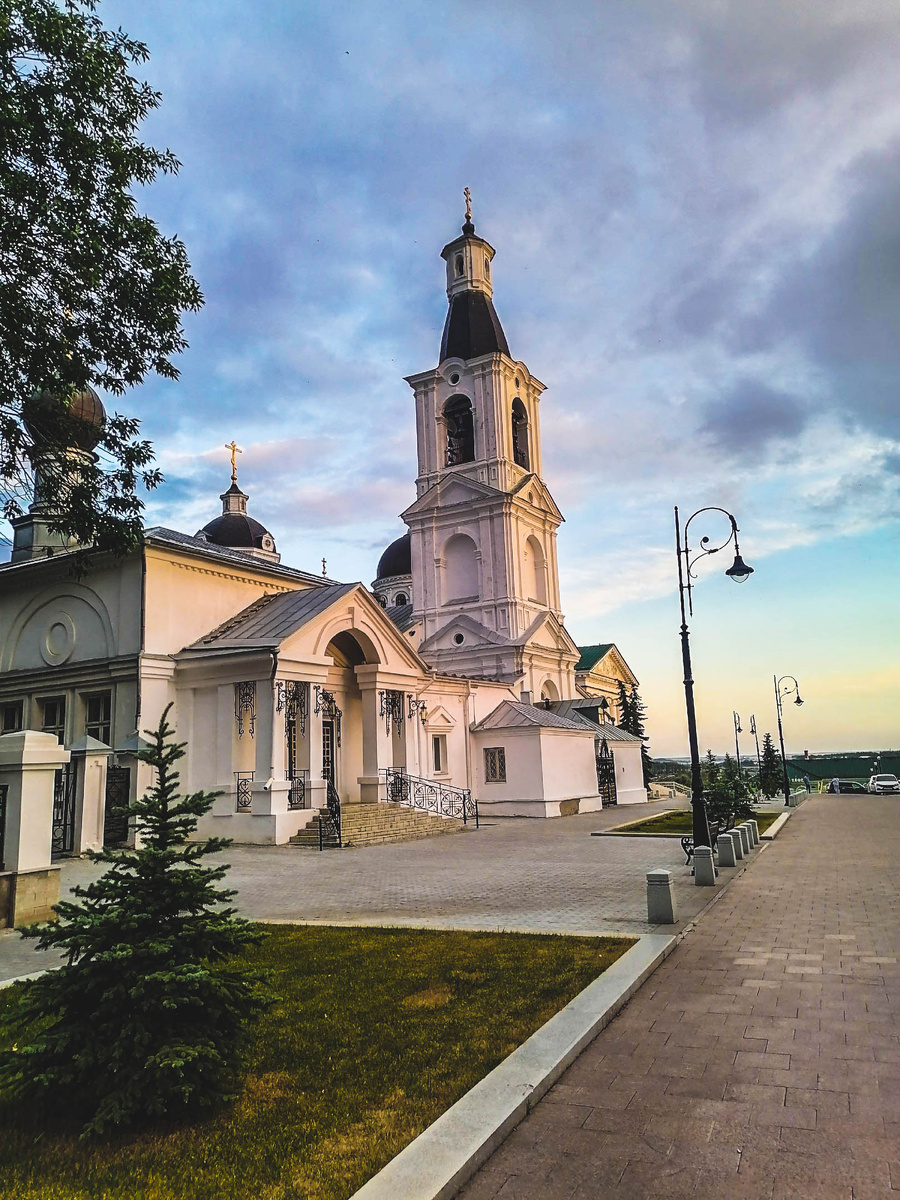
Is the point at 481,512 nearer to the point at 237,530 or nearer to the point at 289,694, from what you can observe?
the point at 237,530

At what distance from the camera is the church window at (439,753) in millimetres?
30497

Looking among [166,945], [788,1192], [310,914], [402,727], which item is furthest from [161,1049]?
[402,727]

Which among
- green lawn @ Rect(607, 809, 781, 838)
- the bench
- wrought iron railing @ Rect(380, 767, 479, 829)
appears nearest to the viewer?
the bench

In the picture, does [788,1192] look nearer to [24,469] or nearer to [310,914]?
[310,914]

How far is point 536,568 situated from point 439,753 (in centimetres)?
1535

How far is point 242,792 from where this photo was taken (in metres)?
21.7

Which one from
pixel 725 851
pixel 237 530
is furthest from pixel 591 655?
pixel 725 851

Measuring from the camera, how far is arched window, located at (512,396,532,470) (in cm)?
4403

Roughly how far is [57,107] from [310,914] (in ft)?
39.7

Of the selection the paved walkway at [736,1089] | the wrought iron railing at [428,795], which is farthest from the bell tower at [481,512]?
the paved walkway at [736,1089]

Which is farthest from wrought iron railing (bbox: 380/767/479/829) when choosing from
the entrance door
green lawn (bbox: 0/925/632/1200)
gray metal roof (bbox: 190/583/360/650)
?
green lawn (bbox: 0/925/632/1200)

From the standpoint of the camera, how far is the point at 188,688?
75.6 feet

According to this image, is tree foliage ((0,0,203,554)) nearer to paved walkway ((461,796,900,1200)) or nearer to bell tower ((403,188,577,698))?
paved walkway ((461,796,900,1200))

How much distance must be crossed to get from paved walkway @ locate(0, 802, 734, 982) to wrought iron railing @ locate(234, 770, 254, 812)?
55.6 inches
